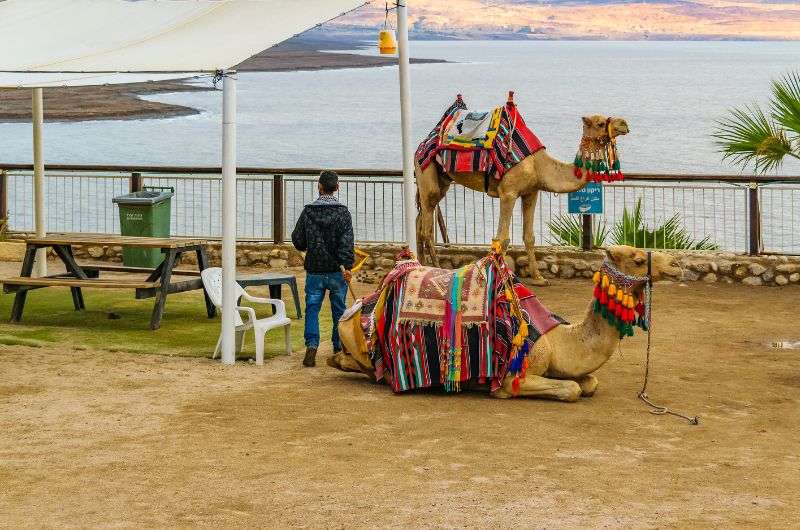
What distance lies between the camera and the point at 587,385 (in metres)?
10.6

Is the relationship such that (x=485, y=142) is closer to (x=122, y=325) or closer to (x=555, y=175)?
(x=555, y=175)

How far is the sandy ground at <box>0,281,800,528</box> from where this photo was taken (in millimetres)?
7684

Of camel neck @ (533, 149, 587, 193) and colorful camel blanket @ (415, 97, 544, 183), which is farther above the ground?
colorful camel blanket @ (415, 97, 544, 183)

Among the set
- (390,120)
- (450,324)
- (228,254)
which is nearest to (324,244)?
(228,254)

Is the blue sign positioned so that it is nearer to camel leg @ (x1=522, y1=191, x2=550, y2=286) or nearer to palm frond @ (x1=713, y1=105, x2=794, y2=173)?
camel leg @ (x1=522, y1=191, x2=550, y2=286)

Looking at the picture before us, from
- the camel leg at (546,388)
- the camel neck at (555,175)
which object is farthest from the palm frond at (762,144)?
the camel leg at (546,388)

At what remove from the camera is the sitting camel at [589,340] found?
1009cm

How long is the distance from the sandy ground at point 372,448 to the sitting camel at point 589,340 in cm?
14

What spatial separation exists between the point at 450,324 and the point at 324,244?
5.66 feet

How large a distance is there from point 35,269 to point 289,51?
165 m

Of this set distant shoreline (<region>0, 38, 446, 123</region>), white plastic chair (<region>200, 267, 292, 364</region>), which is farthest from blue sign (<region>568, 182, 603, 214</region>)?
distant shoreline (<region>0, 38, 446, 123</region>)

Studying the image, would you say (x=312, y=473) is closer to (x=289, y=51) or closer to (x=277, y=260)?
(x=277, y=260)

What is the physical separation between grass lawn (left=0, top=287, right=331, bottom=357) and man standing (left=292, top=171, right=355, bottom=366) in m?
0.88

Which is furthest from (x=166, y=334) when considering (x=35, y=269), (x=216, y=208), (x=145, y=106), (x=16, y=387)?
(x=145, y=106)
